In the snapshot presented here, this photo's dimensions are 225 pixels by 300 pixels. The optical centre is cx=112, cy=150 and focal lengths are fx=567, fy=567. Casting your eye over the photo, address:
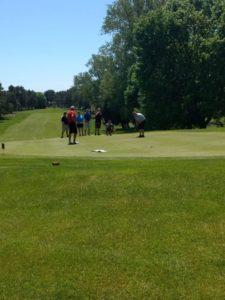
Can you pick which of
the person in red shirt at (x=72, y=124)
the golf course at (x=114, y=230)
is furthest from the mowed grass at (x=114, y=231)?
the person in red shirt at (x=72, y=124)

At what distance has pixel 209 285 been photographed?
8133mm

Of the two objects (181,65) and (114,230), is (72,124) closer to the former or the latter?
(114,230)

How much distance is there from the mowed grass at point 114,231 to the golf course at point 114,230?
17mm

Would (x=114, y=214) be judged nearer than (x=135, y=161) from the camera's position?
Yes

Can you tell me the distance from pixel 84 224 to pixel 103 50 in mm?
63586

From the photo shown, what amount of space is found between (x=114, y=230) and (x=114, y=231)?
0.06 m

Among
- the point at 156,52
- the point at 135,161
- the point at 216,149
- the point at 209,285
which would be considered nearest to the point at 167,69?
the point at 156,52

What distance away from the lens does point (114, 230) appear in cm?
1052

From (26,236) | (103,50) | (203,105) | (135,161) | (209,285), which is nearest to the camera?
(209,285)

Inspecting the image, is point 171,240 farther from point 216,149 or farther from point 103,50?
point 103,50

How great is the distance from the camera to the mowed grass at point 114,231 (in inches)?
326

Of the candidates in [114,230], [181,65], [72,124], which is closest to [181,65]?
[181,65]

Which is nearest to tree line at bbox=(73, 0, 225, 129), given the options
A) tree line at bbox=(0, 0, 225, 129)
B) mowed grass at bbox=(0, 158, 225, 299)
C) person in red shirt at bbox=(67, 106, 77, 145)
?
tree line at bbox=(0, 0, 225, 129)

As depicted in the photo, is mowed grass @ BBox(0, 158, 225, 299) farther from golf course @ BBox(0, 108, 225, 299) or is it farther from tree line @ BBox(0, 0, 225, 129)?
tree line @ BBox(0, 0, 225, 129)
